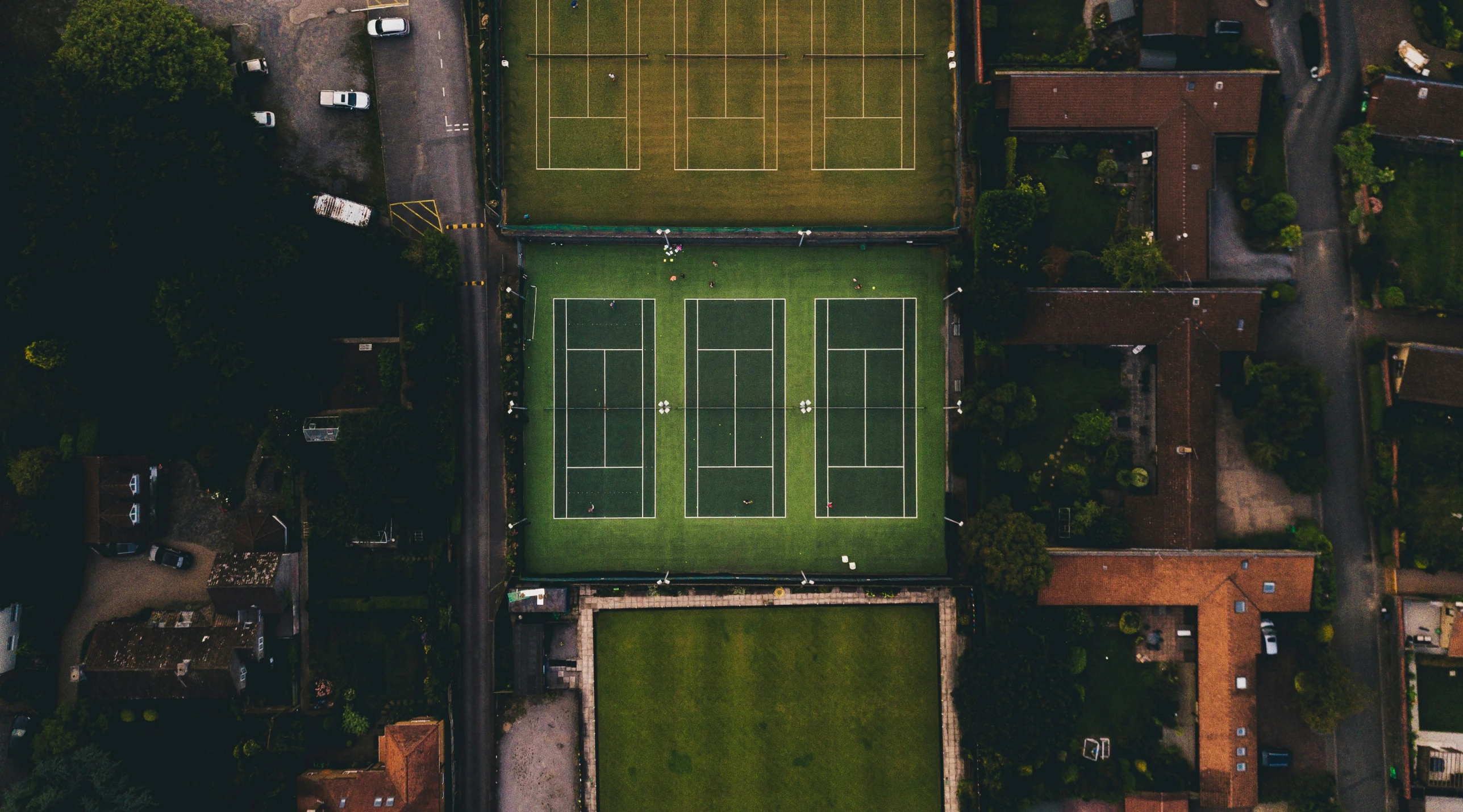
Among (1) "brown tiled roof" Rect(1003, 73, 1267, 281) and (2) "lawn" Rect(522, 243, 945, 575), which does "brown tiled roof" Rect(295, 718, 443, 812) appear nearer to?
(2) "lawn" Rect(522, 243, 945, 575)

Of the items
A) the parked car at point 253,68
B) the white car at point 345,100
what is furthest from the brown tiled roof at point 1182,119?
the parked car at point 253,68

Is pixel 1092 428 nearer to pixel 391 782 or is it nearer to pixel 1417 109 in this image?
pixel 1417 109

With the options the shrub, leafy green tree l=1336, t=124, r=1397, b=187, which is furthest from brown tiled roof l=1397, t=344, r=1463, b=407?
the shrub

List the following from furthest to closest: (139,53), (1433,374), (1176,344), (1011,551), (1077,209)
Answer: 1. (1077,209)
2. (1176,344)
3. (1433,374)
4. (1011,551)
5. (139,53)

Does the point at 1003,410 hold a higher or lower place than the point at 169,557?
higher

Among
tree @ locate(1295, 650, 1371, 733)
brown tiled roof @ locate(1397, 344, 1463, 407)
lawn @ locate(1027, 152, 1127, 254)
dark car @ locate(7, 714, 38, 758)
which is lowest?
dark car @ locate(7, 714, 38, 758)

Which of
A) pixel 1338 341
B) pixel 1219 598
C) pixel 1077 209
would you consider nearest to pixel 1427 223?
pixel 1338 341
